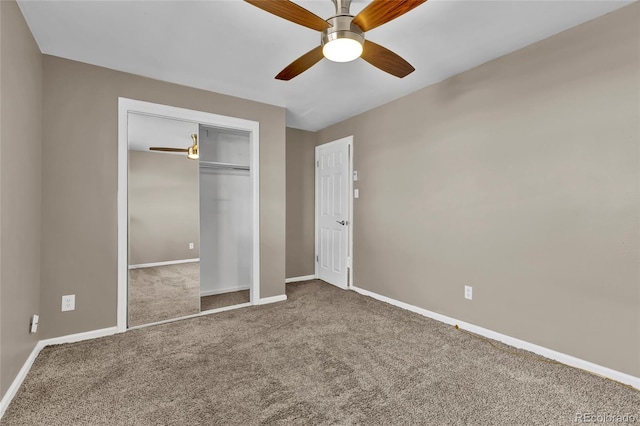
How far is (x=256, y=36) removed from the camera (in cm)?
214

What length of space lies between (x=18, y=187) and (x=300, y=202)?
3.16 meters

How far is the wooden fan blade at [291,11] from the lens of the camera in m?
1.37

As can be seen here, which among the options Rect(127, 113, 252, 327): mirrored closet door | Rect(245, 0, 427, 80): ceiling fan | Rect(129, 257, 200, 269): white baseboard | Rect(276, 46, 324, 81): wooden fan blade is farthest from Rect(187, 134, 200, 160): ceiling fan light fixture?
Rect(245, 0, 427, 80): ceiling fan

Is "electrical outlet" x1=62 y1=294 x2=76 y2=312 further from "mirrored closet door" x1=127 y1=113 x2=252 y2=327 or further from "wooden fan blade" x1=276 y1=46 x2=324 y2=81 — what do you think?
"wooden fan blade" x1=276 y1=46 x2=324 y2=81

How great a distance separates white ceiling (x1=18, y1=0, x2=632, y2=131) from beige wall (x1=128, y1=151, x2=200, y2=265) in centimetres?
85

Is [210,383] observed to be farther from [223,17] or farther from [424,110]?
[424,110]

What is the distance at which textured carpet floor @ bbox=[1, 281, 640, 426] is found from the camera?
1.56 m

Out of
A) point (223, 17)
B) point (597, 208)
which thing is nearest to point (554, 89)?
point (597, 208)

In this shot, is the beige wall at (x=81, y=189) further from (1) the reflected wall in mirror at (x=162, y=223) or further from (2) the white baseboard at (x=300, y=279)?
(2) the white baseboard at (x=300, y=279)

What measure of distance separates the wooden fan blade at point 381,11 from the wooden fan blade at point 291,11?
20 centimetres

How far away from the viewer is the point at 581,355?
2.03 meters

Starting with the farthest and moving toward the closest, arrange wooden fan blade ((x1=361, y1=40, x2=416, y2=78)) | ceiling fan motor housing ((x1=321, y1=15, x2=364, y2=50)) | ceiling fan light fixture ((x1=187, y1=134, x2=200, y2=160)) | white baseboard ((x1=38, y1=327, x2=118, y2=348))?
ceiling fan light fixture ((x1=187, y1=134, x2=200, y2=160)), white baseboard ((x1=38, y1=327, x2=118, y2=348)), wooden fan blade ((x1=361, y1=40, x2=416, y2=78)), ceiling fan motor housing ((x1=321, y1=15, x2=364, y2=50))

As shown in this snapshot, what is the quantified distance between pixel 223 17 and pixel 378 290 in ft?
10.4

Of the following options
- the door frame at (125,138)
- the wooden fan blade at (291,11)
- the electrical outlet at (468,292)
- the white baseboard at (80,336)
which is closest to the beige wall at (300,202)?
the door frame at (125,138)
